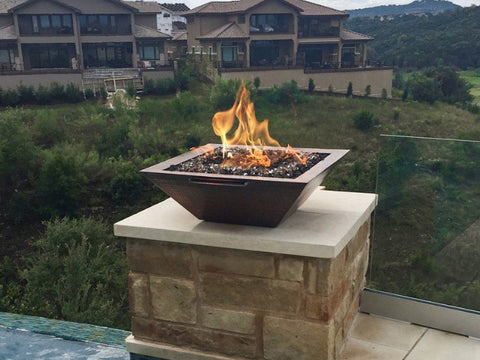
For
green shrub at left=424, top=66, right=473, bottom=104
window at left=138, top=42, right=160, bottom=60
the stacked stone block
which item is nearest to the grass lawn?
green shrub at left=424, top=66, right=473, bottom=104

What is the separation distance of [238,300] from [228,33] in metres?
33.1

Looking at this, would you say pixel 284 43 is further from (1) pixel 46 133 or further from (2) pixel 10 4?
(1) pixel 46 133

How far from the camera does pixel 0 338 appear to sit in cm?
457

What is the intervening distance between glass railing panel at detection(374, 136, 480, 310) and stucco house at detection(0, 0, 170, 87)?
100 ft

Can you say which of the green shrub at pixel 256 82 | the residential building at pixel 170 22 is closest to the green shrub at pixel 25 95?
the green shrub at pixel 256 82

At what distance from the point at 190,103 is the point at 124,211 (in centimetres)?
893

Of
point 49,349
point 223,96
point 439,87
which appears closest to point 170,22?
point 223,96

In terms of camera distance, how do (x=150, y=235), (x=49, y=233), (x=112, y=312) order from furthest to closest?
(x=49, y=233)
(x=112, y=312)
(x=150, y=235)

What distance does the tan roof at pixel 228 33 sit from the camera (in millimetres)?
34344

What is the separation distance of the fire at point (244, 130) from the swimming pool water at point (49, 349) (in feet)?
6.39

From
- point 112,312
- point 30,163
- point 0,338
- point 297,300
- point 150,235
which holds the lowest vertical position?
point 112,312

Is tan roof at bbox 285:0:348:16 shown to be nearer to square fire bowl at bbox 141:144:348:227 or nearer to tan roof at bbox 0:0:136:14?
tan roof at bbox 0:0:136:14

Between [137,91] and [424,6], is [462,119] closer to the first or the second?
[137,91]

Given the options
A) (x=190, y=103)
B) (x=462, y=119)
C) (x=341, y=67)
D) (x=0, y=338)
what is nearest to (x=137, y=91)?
(x=190, y=103)
